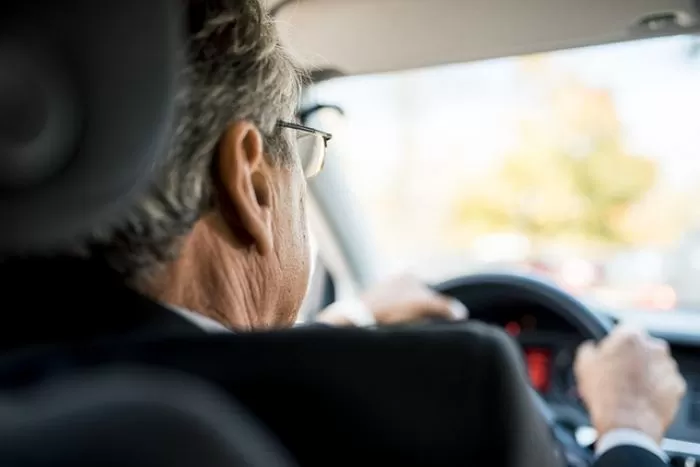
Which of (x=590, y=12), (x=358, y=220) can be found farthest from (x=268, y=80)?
(x=358, y=220)

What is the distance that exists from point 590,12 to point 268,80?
36.9 inches

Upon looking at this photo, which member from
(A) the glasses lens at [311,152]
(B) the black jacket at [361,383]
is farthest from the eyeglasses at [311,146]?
(B) the black jacket at [361,383]

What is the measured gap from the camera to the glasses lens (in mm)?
1297

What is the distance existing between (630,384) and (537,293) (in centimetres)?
51

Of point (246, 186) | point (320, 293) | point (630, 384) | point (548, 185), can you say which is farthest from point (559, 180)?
point (246, 186)

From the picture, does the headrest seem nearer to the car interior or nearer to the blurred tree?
the car interior

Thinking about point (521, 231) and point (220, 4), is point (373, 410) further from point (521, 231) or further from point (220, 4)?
point (521, 231)

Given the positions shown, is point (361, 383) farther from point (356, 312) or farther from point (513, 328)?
point (513, 328)

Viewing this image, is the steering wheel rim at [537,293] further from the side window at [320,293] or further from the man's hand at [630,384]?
the side window at [320,293]

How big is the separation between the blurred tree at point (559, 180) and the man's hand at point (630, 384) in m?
3.44

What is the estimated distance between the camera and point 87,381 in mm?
703

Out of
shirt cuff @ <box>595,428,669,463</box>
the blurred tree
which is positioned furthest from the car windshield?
shirt cuff @ <box>595,428,669,463</box>

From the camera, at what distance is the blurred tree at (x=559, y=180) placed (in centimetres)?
517

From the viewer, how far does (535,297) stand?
2160mm
